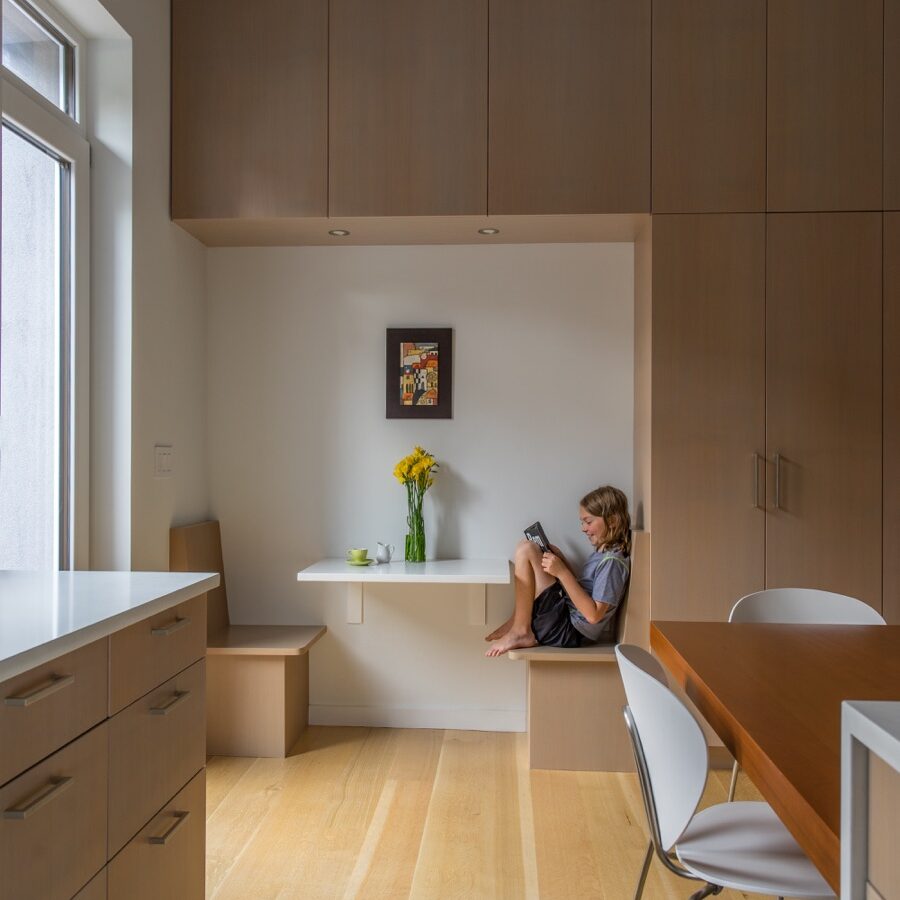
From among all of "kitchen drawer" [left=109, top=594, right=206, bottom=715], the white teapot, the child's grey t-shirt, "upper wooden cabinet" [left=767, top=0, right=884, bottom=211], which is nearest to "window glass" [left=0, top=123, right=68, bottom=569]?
"kitchen drawer" [left=109, top=594, right=206, bottom=715]

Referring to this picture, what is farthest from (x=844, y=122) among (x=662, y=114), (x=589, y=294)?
(x=589, y=294)

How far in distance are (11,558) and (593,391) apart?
86.2 inches

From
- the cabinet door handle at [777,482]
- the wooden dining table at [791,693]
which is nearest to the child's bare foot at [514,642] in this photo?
the cabinet door handle at [777,482]

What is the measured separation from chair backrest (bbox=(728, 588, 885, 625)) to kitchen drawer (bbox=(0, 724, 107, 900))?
153 cm

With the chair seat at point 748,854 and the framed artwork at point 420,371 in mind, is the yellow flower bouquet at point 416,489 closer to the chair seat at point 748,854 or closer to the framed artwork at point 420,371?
the framed artwork at point 420,371

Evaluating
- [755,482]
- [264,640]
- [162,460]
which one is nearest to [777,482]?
[755,482]

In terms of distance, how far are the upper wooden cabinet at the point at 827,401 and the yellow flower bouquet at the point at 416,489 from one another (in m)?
1.30

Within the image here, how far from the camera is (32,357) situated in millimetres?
2449

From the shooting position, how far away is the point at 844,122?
299 centimetres

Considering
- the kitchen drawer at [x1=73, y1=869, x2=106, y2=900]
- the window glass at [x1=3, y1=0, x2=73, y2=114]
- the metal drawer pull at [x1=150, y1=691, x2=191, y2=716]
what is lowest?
the kitchen drawer at [x1=73, y1=869, x2=106, y2=900]

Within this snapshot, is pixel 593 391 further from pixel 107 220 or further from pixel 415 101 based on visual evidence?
pixel 107 220

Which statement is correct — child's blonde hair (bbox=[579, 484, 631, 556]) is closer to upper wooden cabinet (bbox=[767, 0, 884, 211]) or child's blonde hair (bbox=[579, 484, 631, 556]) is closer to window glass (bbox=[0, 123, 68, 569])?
upper wooden cabinet (bbox=[767, 0, 884, 211])

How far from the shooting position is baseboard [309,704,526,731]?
11.5 feet

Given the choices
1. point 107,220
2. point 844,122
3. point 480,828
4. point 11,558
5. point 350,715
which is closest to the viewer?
point 11,558
